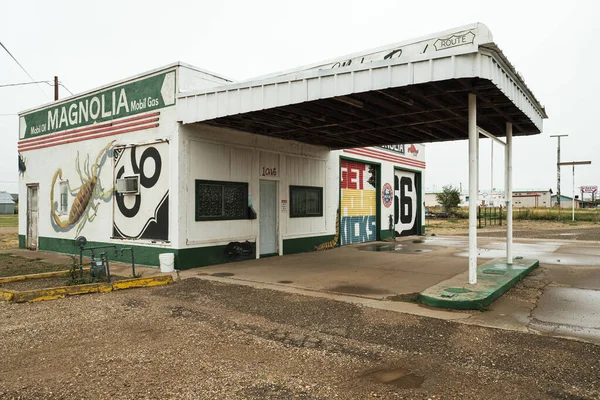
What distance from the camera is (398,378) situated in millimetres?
4262

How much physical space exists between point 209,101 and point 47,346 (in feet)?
21.0

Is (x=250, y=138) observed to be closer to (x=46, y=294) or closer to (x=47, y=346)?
(x=46, y=294)

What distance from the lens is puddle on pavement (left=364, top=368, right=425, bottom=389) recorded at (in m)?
4.11

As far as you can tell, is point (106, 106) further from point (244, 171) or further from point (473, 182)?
point (473, 182)

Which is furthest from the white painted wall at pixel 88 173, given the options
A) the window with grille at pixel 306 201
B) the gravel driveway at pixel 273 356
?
the gravel driveway at pixel 273 356

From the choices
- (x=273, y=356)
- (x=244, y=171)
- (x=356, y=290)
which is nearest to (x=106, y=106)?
(x=244, y=171)

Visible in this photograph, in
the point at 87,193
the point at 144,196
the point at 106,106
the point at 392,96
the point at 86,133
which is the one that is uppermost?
the point at 106,106

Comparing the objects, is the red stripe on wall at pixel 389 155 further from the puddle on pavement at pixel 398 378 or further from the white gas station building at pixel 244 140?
the puddle on pavement at pixel 398 378

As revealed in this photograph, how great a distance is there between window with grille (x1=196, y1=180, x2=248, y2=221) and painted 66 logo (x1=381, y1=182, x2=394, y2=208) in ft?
31.0

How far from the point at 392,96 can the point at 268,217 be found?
6.51 meters

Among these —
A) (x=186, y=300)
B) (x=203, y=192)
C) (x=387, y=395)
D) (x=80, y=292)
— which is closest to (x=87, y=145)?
(x=203, y=192)

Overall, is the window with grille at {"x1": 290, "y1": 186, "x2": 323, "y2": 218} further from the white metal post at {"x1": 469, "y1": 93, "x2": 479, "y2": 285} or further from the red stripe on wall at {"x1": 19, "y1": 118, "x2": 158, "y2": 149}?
the white metal post at {"x1": 469, "y1": 93, "x2": 479, "y2": 285}

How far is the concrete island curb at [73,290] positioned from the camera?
7680mm

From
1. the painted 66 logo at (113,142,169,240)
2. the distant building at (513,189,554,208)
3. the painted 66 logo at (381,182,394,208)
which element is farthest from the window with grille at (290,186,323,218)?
the distant building at (513,189,554,208)
